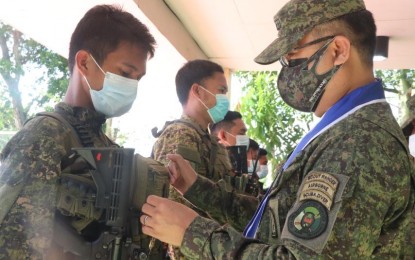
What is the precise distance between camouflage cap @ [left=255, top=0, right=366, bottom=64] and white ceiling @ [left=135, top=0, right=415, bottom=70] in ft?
6.58

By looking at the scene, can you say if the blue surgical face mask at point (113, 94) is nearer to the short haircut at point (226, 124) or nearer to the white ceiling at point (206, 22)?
the white ceiling at point (206, 22)

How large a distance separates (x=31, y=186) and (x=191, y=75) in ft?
6.06

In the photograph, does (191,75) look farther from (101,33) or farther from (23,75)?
(23,75)

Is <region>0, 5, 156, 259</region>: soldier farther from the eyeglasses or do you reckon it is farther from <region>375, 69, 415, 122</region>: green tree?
<region>375, 69, 415, 122</region>: green tree

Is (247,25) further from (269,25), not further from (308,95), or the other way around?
(308,95)

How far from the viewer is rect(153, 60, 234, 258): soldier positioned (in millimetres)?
2398

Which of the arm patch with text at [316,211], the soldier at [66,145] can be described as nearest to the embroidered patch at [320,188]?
the arm patch with text at [316,211]

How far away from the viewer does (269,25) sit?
431 cm

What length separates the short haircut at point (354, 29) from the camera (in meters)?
1.25

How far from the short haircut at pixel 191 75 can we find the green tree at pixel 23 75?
2832mm

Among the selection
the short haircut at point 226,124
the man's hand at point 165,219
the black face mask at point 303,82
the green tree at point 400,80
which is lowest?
the man's hand at point 165,219

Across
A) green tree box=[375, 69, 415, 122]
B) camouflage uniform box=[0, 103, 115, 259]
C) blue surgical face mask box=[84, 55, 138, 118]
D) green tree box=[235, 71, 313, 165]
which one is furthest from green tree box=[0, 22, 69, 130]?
green tree box=[375, 69, 415, 122]

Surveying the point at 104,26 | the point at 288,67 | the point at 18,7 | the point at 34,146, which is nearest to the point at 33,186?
the point at 34,146

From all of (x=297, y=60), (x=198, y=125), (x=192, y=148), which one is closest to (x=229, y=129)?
(x=198, y=125)
